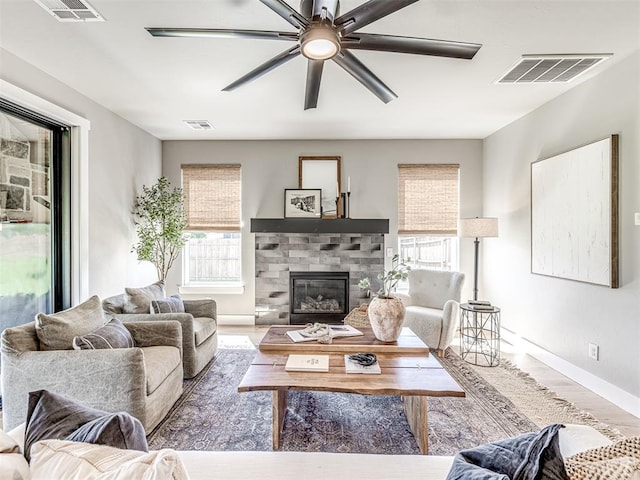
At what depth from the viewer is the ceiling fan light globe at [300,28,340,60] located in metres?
1.64

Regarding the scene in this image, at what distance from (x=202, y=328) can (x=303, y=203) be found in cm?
229

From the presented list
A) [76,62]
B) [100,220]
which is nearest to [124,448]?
[76,62]

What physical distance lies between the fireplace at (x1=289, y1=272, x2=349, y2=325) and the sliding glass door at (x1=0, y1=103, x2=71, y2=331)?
8.55 feet

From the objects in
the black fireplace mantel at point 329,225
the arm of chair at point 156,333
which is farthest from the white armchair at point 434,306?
the arm of chair at point 156,333

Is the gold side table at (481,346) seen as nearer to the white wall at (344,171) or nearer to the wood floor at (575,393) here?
the wood floor at (575,393)

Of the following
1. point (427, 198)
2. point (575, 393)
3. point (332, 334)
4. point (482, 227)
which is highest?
point (427, 198)

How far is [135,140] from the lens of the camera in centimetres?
422

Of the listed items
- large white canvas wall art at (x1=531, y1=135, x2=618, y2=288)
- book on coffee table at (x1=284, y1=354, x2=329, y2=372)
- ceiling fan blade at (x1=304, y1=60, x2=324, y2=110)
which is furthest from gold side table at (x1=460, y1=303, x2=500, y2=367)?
ceiling fan blade at (x1=304, y1=60, x2=324, y2=110)

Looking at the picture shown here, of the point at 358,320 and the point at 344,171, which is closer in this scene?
the point at 358,320

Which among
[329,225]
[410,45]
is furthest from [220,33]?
[329,225]

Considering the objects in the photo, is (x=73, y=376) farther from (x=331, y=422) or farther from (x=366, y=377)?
(x=366, y=377)

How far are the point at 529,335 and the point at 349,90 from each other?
330 centimetres

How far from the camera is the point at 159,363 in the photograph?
234cm

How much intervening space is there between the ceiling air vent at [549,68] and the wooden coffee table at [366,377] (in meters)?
2.36
